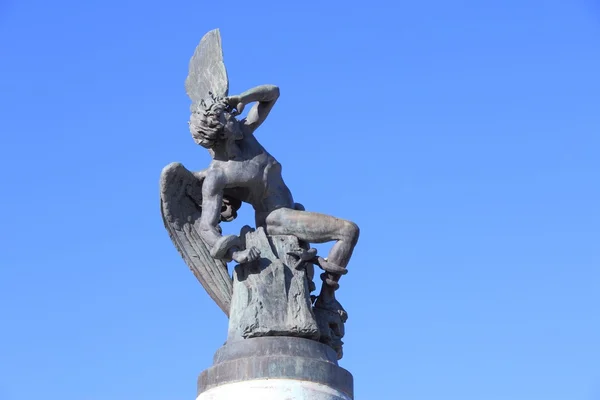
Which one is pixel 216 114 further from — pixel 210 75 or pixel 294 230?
pixel 294 230

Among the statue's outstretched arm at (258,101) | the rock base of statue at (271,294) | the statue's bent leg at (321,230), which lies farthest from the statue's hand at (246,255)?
the statue's outstretched arm at (258,101)

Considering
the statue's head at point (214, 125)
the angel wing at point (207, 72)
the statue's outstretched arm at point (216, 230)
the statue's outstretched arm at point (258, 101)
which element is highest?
the angel wing at point (207, 72)

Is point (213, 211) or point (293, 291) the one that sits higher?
point (213, 211)

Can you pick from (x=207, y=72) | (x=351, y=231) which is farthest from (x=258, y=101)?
(x=351, y=231)

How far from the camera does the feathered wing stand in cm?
1062

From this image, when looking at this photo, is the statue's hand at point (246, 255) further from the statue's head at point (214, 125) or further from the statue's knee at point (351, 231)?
the statue's head at point (214, 125)

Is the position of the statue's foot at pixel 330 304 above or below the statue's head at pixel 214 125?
below

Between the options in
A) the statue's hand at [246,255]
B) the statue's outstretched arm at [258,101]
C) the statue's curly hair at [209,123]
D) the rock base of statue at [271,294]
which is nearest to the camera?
the rock base of statue at [271,294]

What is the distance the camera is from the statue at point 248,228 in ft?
32.9

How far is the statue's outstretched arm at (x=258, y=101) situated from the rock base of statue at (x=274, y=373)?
2227 mm

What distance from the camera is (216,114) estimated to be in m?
10.2

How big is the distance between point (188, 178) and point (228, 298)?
3.96 feet

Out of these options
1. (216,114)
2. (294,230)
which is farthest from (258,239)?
(216,114)

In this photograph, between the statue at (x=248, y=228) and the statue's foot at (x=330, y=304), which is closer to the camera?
the statue at (x=248, y=228)
